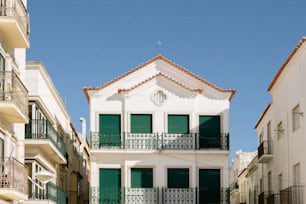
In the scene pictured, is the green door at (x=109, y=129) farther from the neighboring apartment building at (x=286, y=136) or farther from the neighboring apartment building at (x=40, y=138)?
the neighboring apartment building at (x=286, y=136)

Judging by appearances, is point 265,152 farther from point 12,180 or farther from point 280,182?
point 12,180

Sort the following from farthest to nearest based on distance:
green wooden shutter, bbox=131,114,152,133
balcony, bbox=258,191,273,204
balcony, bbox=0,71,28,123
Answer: balcony, bbox=258,191,273,204, green wooden shutter, bbox=131,114,152,133, balcony, bbox=0,71,28,123

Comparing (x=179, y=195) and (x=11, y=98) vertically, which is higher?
(x=11, y=98)

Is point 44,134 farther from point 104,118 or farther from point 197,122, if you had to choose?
point 197,122

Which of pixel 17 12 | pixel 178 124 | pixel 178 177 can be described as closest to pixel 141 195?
pixel 178 177

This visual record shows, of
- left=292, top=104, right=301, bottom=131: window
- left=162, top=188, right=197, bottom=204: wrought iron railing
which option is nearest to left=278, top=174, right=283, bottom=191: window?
left=292, top=104, right=301, bottom=131: window

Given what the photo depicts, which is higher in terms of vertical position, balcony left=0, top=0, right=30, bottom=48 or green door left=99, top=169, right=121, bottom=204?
balcony left=0, top=0, right=30, bottom=48

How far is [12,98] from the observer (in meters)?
22.7

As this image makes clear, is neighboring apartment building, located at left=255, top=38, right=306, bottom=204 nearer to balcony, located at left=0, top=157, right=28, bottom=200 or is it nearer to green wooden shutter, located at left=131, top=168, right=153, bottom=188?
green wooden shutter, located at left=131, top=168, right=153, bottom=188

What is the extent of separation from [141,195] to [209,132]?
4782 millimetres

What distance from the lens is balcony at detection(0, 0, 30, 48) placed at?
22312 mm

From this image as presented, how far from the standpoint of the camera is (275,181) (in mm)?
36188

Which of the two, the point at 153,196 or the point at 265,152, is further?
the point at 265,152

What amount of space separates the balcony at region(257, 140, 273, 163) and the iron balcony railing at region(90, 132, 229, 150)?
2260mm
